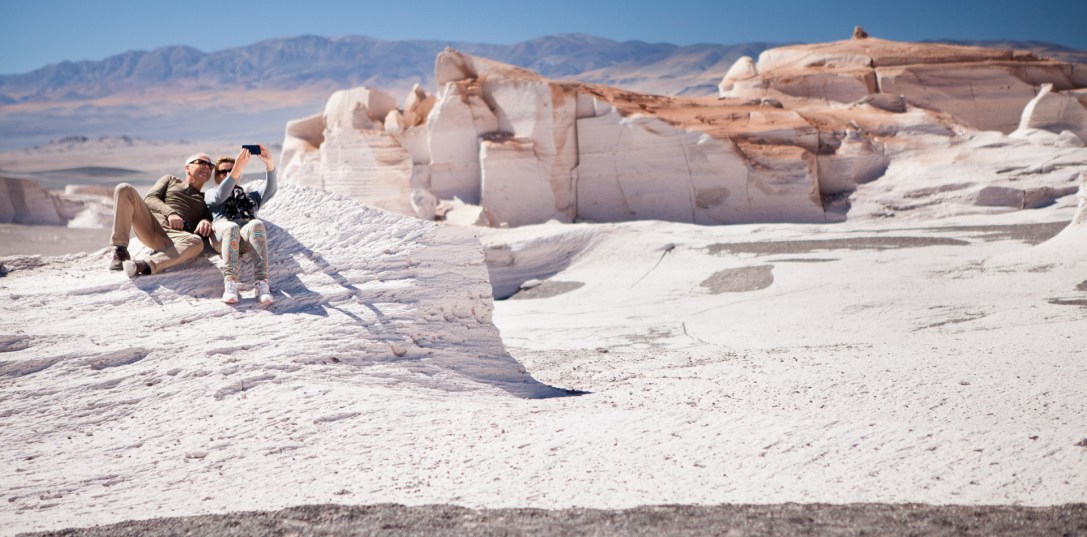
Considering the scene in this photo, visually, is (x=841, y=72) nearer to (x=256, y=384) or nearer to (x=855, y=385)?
(x=855, y=385)

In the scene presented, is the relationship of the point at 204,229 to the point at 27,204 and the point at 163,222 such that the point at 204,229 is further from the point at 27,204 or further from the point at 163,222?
the point at 27,204

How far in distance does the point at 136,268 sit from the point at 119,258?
29cm

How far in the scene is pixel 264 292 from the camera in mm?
5012

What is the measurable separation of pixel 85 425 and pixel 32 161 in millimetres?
58590

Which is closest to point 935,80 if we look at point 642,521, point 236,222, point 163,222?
point 236,222

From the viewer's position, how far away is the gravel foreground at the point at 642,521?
2.97 metres

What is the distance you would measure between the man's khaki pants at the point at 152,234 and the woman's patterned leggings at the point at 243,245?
221 millimetres

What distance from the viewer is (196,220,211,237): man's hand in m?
5.30

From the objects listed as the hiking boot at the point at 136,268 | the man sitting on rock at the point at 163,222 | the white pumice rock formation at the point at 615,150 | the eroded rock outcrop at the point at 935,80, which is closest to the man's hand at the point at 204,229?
the man sitting on rock at the point at 163,222

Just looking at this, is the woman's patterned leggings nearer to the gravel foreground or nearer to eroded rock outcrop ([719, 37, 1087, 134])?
the gravel foreground

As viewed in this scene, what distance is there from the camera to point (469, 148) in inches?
621

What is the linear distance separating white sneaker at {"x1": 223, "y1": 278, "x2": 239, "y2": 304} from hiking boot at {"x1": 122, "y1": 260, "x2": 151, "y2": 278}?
1.85ft

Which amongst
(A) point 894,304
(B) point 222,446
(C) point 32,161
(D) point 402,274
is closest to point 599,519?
(B) point 222,446

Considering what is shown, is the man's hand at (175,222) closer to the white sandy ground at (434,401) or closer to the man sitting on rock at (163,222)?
the man sitting on rock at (163,222)
